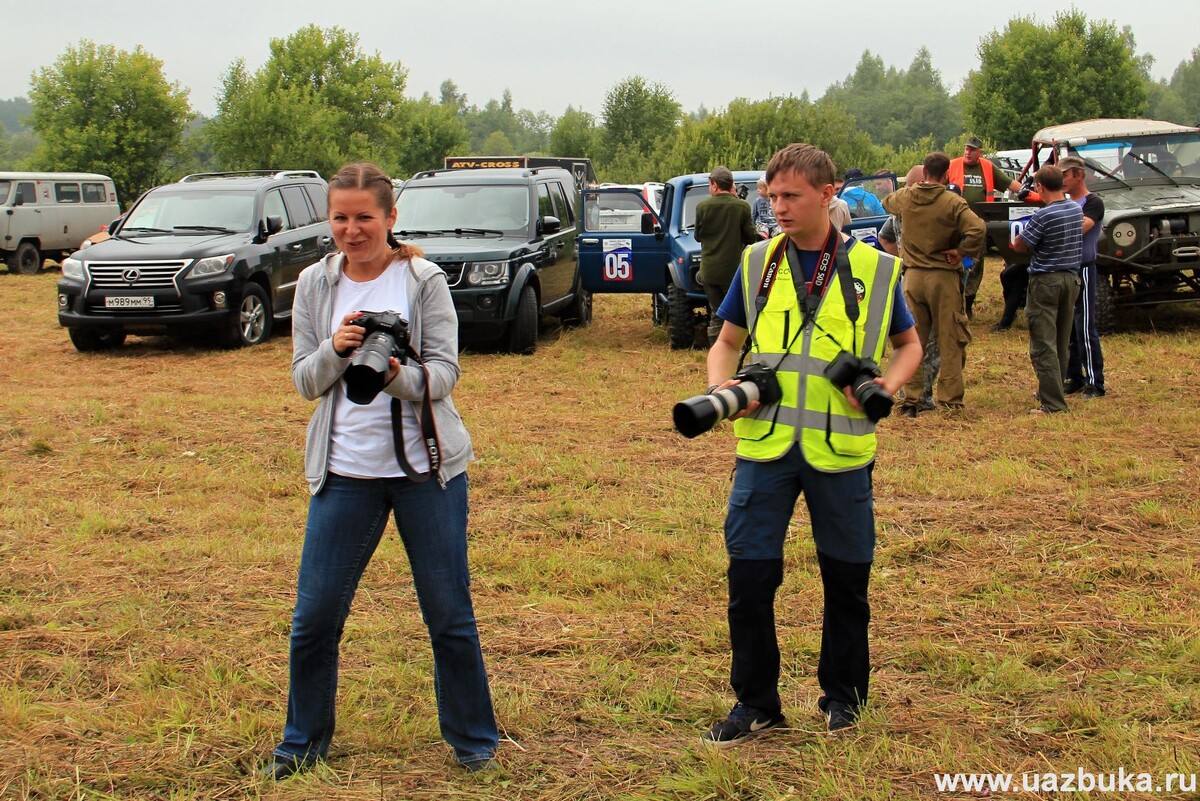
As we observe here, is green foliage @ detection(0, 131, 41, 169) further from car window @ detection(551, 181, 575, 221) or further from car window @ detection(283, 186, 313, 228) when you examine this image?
car window @ detection(551, 181, 575, 221)

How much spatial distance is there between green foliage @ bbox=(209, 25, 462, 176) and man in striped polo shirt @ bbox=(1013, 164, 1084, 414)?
4529 cm

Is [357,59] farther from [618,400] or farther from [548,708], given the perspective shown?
[548,708]

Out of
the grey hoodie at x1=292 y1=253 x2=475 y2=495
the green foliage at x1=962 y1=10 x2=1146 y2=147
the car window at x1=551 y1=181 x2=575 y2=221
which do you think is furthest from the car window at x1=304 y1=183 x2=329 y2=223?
the green foliage at x1=962 y1=10 x2=1146 y2=147

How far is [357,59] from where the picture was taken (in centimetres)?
7231

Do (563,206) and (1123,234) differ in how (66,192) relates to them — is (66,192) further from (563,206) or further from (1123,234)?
(1123,234)

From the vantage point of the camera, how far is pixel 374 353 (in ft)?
9.88

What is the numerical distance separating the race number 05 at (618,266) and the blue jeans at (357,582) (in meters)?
10.1

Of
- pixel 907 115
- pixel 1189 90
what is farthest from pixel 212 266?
pixel 1189 90

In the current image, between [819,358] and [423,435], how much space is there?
113 cm

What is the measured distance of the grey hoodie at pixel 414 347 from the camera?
10.7 ft

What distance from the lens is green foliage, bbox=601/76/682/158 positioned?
7500 centimetres

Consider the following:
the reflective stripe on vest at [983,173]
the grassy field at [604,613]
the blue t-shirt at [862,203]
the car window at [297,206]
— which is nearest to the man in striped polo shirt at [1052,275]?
the grassy field at [604,613]

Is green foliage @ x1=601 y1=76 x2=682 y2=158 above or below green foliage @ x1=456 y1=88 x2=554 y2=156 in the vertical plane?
below

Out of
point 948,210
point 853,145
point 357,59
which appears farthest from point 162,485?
point 357,59
